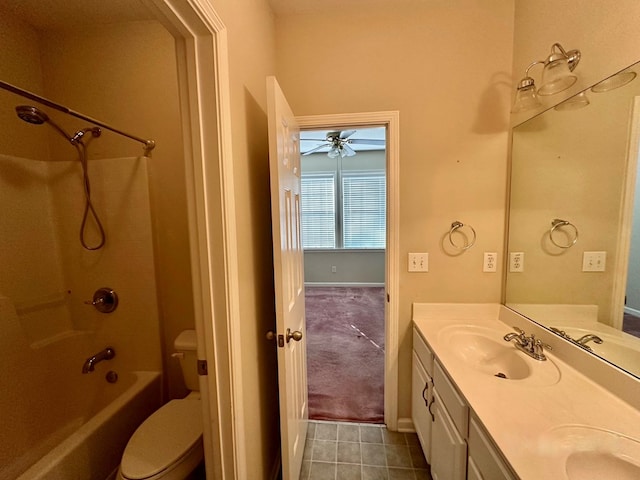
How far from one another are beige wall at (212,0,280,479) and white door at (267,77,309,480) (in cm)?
12

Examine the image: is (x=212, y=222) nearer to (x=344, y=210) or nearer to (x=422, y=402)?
(x=422, y=402)

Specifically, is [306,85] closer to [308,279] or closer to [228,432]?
[228,432]

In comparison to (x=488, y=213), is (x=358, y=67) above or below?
above

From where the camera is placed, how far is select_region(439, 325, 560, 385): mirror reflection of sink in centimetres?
110

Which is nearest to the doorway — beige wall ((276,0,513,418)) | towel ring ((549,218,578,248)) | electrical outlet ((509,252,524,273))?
beige wall ((276,0,513,418))

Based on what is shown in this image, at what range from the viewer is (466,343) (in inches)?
54.4

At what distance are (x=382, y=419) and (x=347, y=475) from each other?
503mm

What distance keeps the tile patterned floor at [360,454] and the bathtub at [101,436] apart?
39.9 inches

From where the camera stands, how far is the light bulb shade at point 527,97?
1.22 metres

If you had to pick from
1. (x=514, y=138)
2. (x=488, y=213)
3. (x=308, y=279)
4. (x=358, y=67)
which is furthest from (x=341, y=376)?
(x=308, y=279)

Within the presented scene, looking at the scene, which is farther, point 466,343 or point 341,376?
point 341,376

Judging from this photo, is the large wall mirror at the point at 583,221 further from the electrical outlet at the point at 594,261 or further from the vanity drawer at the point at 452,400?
the vanity drawer at the point at 452,400

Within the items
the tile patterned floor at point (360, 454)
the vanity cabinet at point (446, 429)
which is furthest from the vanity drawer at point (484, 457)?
the tile patterned floor at point (360, 454)

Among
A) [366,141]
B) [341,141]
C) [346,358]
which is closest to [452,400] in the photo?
[346,358]
